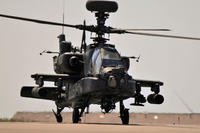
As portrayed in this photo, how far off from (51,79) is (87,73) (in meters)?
2.69

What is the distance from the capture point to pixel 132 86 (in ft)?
97.5

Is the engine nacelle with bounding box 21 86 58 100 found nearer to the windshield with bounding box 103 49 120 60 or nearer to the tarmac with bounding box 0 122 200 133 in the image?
the windshield with bounding box 103 49 120 60

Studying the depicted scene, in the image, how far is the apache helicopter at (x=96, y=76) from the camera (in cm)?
2925

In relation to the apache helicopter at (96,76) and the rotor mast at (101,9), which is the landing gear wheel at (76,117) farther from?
the rotor mast at (101,9)

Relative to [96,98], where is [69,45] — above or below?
above

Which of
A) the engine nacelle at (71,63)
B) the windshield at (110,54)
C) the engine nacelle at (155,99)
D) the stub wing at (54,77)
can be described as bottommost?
the engine nacelle at (155,99)

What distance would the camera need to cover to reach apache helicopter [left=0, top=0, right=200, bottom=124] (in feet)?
96.0

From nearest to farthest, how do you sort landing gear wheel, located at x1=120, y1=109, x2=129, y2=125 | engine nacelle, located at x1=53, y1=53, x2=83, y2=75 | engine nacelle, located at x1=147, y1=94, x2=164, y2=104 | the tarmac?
the tarmac, landing gear wheel, located at x1=120, y1=109, x2=129, y2=125, engine nacelle, located at x1=53, y1=53, x2=83, y2=75, engine nacelle, located at x1=147, y1=94, x2=164, y2=104

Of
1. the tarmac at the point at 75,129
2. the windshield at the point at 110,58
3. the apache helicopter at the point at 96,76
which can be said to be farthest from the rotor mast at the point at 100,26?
the tarmac at the point at 75,129

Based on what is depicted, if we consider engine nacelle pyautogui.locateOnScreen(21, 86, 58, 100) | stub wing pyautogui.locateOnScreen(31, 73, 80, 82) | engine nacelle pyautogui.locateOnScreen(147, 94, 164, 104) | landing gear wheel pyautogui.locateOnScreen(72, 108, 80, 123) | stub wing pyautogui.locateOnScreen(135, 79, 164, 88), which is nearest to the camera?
landing gear wheel pyautogui.locateOnScreen(72, 108, 80, 123)

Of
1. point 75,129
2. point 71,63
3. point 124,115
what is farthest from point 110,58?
point 75,129

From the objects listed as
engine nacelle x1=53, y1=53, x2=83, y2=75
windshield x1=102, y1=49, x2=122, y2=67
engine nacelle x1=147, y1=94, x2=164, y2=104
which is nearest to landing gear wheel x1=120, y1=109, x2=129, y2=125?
windshield x1=102, y1=49, x2=122, y2=67

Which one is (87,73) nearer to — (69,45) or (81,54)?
(81,54)

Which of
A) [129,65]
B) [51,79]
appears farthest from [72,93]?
[129,65]
